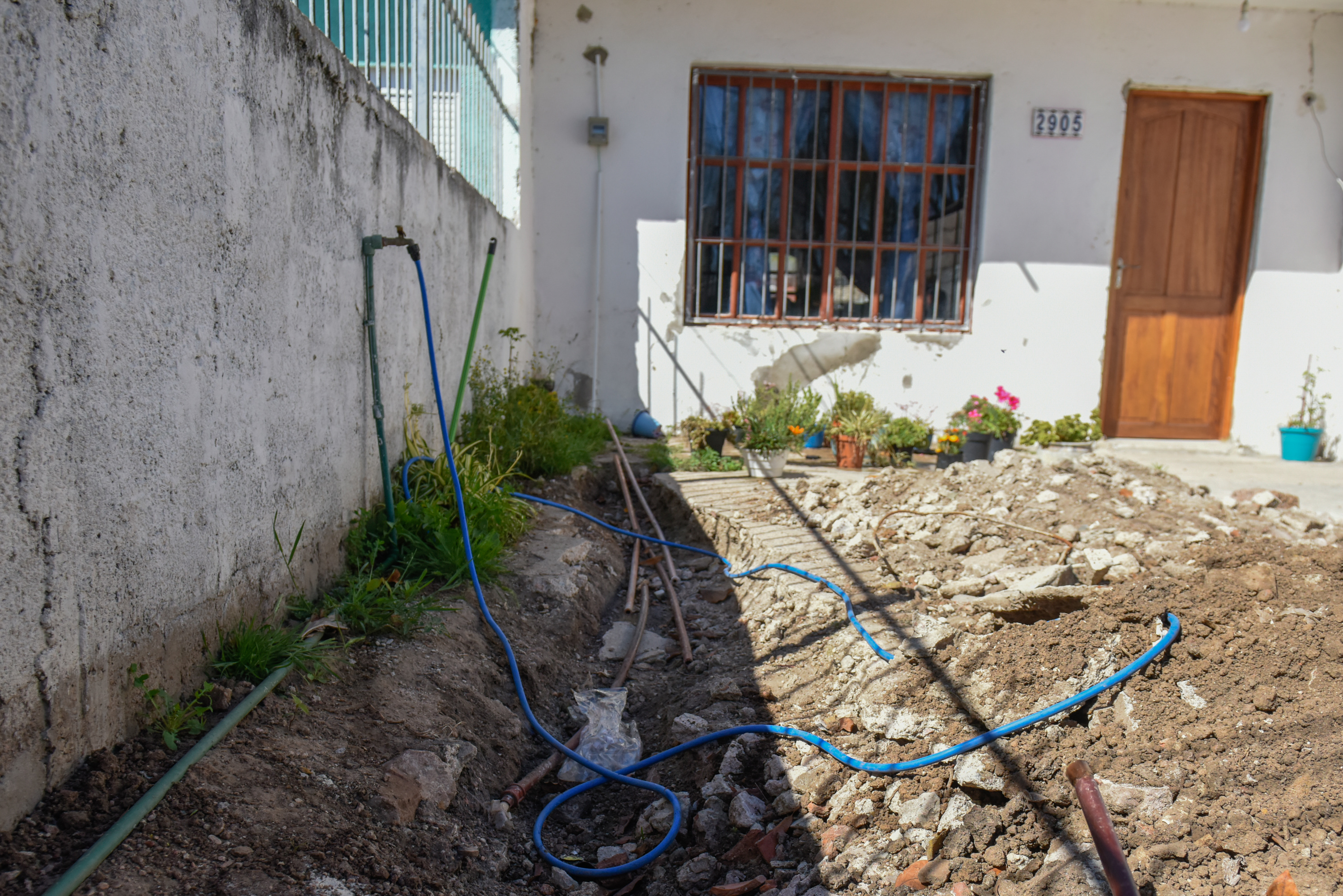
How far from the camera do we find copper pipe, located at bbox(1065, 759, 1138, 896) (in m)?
1.48

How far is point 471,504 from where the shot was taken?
11.9 ft

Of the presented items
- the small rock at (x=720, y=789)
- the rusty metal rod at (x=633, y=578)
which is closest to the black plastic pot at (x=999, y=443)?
the rusty metal rod at (x=633, y=578)

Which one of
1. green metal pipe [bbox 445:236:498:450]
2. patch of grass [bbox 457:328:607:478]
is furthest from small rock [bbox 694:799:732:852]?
patch of grass [bbox 457:328:607:478]

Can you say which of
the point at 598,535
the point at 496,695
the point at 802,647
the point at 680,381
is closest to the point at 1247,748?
the point at 802,647

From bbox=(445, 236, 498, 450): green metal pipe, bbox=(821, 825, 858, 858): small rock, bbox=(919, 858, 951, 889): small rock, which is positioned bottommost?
bbox=(821, 825, 858, 858): small rock

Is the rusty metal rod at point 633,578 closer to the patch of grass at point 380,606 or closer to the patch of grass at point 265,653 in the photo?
the patch of grass at point 380,606

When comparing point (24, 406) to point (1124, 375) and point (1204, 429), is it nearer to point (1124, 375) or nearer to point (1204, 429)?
point (1124, 375)

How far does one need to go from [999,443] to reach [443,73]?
15.8ft

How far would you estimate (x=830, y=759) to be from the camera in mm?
2496

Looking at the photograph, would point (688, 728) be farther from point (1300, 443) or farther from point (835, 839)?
point (1300, 443)

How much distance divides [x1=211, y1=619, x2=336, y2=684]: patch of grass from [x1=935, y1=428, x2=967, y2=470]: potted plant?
5.24 meters

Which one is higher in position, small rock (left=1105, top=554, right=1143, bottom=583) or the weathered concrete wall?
the weathered concrete wall

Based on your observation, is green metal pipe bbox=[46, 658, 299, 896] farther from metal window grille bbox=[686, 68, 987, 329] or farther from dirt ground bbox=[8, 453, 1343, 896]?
metal window grille bbox=[686, 68, 987, 329]

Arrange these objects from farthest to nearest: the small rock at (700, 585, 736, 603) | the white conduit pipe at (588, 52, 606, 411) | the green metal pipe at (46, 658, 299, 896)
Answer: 1. the white conduit pipe at (588, 52, 606, 411)
2. the small rock at (700, 585, 736, 603)
3. the green metal pipe at (46, 658, 299, 896)
